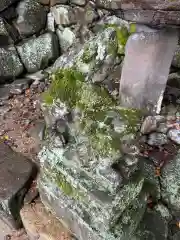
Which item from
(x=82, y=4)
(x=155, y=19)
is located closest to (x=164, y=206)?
(x=155, y=19)

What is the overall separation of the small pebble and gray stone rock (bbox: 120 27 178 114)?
0.15 m

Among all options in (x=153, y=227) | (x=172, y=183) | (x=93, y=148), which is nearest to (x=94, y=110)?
(x=93, y=148)

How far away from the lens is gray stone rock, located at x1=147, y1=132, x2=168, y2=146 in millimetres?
1990

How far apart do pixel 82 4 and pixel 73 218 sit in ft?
6.57

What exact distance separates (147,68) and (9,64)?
1758mm

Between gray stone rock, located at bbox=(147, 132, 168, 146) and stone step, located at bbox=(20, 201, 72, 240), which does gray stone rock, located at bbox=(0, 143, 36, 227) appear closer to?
stone step, located at bbox=(20, 201, 72, 240)

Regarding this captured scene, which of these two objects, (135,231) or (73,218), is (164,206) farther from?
(73,218)

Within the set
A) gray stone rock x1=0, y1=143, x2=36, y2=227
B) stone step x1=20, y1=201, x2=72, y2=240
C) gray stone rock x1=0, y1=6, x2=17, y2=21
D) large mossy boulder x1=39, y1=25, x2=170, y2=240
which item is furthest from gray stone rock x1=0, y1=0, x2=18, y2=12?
stone step x1=20, y1=201, x2=72, y2=240

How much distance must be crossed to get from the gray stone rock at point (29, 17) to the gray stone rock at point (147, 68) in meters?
1.63

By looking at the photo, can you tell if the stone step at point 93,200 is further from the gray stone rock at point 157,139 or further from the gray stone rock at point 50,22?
the gray stone rock at point 50,22

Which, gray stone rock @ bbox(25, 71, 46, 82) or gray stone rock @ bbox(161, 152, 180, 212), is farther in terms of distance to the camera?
gray stone rock @ bbox(25, 71, 46, 82)

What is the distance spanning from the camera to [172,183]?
6.32 feet

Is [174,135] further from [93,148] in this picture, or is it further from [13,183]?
[13,183]

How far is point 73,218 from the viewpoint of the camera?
70.2 inches
